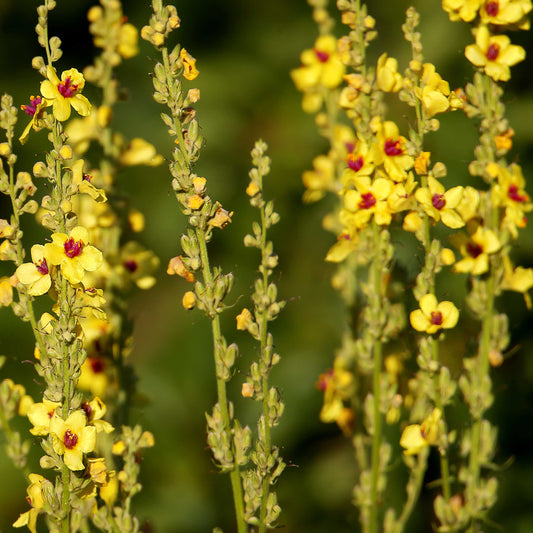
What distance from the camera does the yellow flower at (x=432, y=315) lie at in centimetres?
90

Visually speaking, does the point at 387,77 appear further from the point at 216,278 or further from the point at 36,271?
the point at 36,271

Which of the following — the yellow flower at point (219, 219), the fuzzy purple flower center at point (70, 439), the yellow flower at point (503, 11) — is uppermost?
the yellow flower at point (503, 11)

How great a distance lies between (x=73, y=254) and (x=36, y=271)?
0.18 feet

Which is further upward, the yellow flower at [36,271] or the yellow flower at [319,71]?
the yellow flower at [319,71]

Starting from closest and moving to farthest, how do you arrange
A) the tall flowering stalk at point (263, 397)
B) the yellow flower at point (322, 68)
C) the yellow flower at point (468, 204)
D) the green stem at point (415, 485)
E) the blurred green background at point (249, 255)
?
the tall flowering stalk at point (263, 397) → the yellow flower at point (468, 204) → the green stem at point (415, 485) → the yellow flower at point (322, 68) → the blurred green background at point (249, 255)

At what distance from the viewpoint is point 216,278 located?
804mm

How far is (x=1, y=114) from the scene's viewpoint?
0.83 metres

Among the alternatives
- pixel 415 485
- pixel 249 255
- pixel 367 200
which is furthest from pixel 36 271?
pixel 249 255

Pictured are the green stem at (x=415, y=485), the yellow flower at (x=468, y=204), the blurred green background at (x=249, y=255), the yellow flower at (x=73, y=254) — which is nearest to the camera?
the yellow flower at (x=73, y=254)

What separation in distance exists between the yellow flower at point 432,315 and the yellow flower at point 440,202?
87mm

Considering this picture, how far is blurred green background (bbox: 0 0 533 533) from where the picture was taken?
1718mm

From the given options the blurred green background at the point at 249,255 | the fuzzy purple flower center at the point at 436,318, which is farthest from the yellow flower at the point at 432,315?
the blurred green background at the point at 249,255

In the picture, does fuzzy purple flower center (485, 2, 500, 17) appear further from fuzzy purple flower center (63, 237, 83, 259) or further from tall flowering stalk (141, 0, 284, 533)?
fuzzy purple flower center (63, 237, 83, 259)

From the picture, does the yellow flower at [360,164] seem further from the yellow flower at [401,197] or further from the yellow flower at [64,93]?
Answer: the yellow flower at [64,93]
